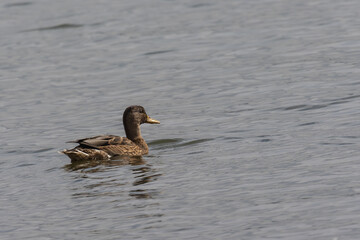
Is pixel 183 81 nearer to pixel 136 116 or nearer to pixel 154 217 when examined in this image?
pixel 136 116

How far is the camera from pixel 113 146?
1551 cm

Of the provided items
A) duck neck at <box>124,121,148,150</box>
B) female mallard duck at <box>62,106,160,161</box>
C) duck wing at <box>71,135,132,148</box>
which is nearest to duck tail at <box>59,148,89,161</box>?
female mallard duck at <box>62,106,160,161</box>

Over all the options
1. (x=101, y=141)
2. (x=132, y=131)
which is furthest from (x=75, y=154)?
(x=132, y=131)

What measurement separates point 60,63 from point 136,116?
9614 mm

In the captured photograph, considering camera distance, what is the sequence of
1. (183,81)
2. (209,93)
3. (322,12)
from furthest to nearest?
(322,12) < (183,81) < (209,93)

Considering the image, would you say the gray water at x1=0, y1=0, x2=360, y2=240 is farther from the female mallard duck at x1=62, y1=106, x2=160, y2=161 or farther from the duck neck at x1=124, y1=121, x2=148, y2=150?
the duck neck at x1=124, y1=121, x2=148, y2=150

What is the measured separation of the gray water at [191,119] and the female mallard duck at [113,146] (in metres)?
0.28

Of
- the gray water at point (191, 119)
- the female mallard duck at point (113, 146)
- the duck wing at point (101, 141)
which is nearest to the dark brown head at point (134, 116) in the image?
the female mallard duck at point (113, 146)

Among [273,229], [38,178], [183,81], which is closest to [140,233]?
[273,229]

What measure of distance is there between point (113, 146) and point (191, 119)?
104 inches

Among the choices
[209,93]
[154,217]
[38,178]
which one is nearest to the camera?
[154,217]

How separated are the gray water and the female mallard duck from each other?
282mm

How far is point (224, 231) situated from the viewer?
9789mm

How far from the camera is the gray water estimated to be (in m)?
10.5
